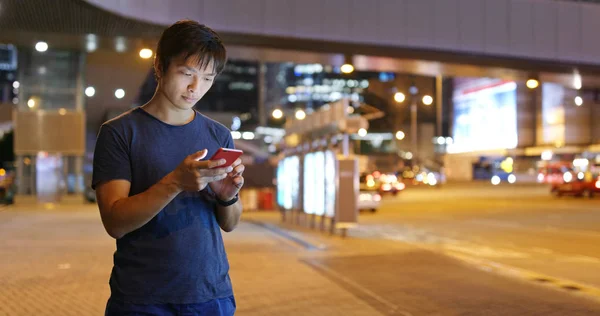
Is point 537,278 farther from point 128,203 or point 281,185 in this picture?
point 281,185

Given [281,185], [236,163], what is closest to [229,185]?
[236,163]

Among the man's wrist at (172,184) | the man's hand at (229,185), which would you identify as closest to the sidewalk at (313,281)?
the man's hand at (229,185)

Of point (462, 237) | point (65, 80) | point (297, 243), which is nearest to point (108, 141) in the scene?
point (297, 243)

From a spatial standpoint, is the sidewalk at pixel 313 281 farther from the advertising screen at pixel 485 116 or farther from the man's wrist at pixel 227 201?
the advertising screen at pixel 485 116

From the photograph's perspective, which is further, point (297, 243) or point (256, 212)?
point (256, 212)

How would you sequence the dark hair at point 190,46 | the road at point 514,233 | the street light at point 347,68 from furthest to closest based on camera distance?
1. the street light at point 347,68
2. the road at point 514,233
3. the dark hair at point 190,46

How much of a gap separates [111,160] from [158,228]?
0.97 feet

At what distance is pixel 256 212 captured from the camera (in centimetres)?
3178

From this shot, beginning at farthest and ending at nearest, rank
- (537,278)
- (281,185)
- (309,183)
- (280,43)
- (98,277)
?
(281,185), (309,183), (280,43), (537,278), (98,277)

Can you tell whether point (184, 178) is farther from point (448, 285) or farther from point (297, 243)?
point (297, 243)

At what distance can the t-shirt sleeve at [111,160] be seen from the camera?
2.63 metres

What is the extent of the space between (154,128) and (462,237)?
16917mm

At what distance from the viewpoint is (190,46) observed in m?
2.71

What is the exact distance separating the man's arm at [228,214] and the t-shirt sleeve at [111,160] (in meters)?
0.38
